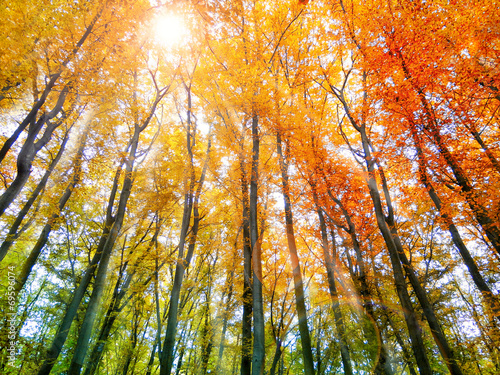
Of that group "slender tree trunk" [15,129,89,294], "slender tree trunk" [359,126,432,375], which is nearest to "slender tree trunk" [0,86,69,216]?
"slender tree trunk" [15,129,89,294]

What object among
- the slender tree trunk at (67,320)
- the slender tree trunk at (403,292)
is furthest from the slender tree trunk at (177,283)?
the slender tree trunk at (403,292)

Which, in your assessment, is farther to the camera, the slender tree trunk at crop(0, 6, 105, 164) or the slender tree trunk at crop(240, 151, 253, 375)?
the slender tree trunk at crop(240, 151, 253, 375)

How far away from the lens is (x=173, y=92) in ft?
32.9

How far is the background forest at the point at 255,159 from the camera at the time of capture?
18.5ft

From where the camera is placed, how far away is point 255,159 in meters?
7.48

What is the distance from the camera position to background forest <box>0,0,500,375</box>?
5633 mm

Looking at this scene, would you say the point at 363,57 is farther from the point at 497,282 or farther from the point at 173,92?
the point at 497,282

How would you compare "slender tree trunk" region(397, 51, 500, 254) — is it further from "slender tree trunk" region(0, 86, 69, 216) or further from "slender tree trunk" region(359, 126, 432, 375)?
"slender tree trunk" region(0, 86, 69, 216)

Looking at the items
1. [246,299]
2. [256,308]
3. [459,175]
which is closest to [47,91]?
[256,308]

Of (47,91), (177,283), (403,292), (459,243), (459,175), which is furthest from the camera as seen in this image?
(459,243)

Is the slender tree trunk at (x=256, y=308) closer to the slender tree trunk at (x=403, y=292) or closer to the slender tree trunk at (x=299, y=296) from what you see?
the slender tree trunk at (x=299, y=296)

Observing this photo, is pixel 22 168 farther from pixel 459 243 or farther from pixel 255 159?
pixel 459 243

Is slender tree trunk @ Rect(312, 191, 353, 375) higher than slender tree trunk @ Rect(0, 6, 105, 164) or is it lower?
lower

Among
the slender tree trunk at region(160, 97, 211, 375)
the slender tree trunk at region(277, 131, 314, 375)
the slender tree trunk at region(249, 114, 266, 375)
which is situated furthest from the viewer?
the slender tree trunk at region(160, 97, 211, 375)
